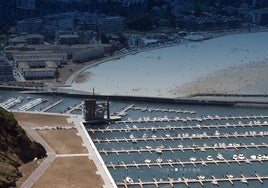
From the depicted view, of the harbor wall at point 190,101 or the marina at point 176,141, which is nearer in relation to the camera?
the marina at point 176,141

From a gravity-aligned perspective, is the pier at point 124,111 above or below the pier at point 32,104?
below

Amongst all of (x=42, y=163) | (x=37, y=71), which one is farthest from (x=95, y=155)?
(x=37, y=71)

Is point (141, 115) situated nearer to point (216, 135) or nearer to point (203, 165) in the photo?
point (216, 135)

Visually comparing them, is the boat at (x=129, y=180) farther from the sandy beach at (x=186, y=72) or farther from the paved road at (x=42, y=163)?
the sandy beach at (x=186, y=72)

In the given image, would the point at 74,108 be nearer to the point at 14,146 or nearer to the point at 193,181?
the point at 14,146

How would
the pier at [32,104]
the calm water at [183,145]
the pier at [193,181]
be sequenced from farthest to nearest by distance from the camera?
1. the pier at [32,104]
2. the calm water at [183,145]
3. the pier at [193,181]

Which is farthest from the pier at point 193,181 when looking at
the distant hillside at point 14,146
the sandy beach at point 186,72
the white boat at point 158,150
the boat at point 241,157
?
the sandy beach at point 186,72

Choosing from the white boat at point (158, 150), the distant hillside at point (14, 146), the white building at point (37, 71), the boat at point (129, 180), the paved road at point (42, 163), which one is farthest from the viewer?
the white building at point (37, 71)
